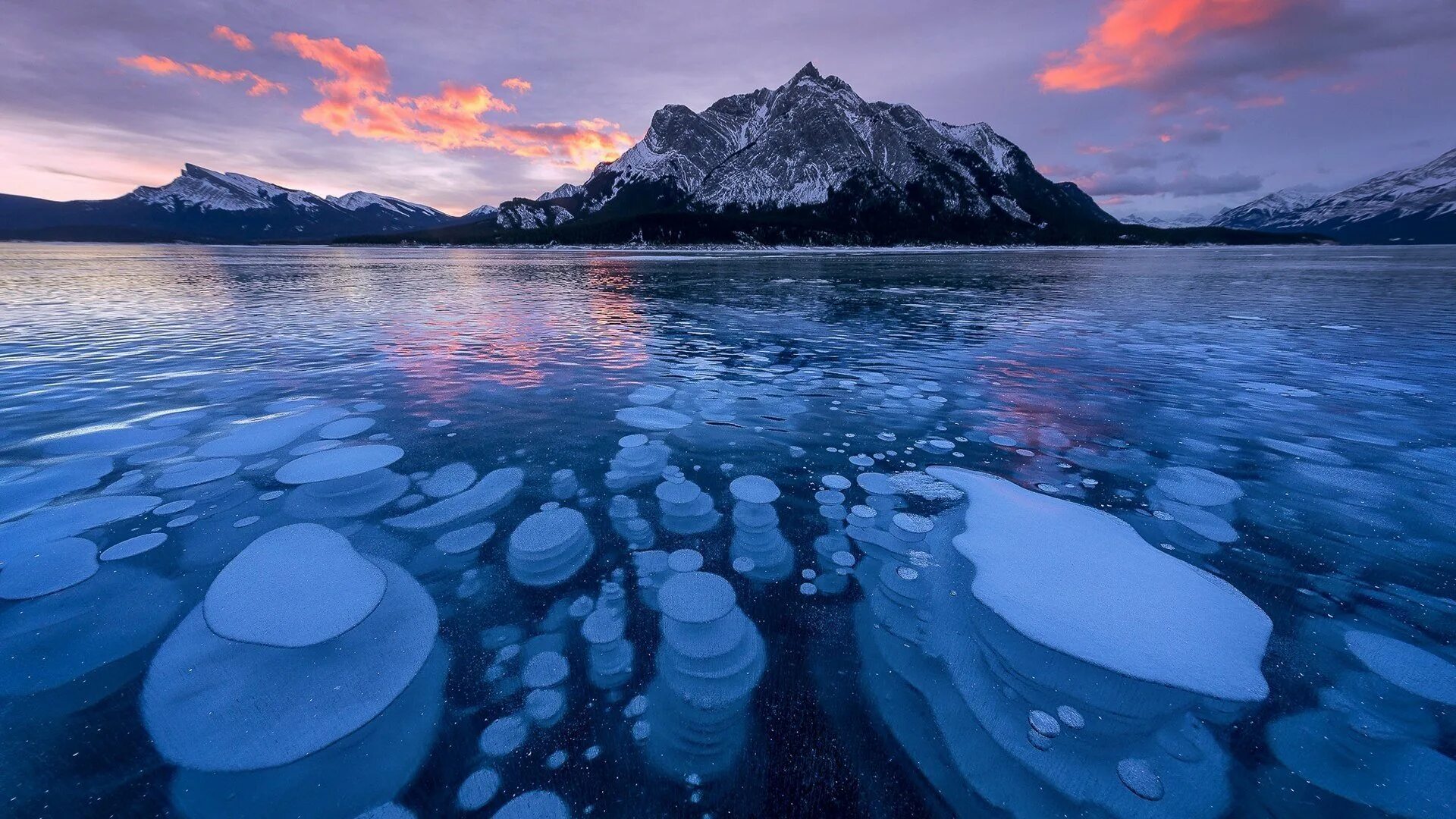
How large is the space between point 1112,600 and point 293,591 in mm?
6818

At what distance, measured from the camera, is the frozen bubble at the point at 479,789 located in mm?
2822

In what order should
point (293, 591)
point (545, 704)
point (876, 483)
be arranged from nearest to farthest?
point (545, 704), point (293, 591), point (876, 483)

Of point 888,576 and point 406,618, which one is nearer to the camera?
point 406,618

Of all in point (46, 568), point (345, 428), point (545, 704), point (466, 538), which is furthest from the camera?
point (345, 428)

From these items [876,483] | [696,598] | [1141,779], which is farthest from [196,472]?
[1141,779]

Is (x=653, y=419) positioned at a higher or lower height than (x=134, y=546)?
lower

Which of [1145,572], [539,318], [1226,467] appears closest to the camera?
[1145,572]

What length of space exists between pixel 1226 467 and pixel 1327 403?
5065 millimetres

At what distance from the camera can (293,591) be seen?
4418 millimetres

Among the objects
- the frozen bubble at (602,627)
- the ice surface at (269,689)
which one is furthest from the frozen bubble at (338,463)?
the frozen bubble at (602,627)

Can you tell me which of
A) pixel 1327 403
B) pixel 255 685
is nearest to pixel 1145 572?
pixel 255 685

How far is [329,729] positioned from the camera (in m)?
3.22

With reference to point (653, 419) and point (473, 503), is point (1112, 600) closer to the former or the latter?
point (473, 503)

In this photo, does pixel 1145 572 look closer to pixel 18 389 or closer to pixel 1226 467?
pixel 1226 467
